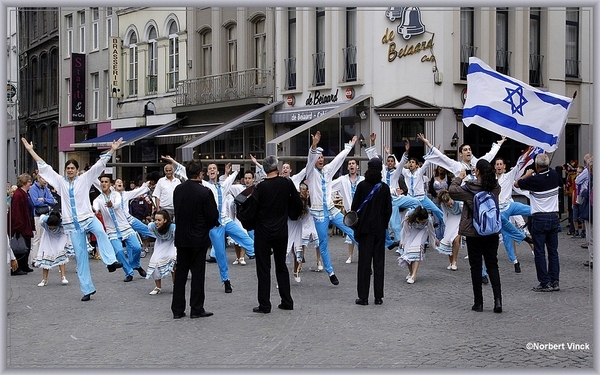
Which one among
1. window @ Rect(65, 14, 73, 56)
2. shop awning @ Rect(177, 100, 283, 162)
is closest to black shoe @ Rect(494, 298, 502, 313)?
window @ Rect(65, 14, 73, 56)

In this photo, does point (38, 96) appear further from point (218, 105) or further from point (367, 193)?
point (218, 105)

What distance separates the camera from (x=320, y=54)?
78.6 ft

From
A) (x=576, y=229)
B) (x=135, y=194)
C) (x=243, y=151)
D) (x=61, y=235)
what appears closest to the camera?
(x=61, y=235)

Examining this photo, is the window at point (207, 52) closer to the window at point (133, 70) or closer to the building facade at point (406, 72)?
the window at point (133, 70)

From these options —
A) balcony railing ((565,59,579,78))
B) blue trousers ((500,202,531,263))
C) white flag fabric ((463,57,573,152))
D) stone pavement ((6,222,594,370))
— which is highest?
balcony railing ((565,59,579,78))

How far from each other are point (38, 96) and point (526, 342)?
36.6 ft

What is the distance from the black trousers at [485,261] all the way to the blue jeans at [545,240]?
1.51m

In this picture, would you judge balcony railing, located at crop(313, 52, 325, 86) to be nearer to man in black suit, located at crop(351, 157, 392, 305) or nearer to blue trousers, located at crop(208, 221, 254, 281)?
blue trousers, located at crop(208, 221, 254, 281)

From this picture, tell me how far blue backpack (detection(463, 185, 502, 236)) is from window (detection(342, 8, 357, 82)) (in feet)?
43.9

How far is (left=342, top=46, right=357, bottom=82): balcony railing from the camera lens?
23519 millimetres

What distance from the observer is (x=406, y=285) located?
12727 millimetres

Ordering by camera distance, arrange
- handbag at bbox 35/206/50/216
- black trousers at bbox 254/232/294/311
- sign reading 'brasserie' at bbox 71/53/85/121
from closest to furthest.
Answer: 1. black trousers at bbox 254/232/294/311
2. handbag at bbox 35/206/50/216
3. sign reading 'brasserie' at bbox 71/53/85/121


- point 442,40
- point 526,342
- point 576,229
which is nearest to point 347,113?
point 442,40

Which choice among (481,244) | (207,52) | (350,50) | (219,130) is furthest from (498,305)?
(207,52)
